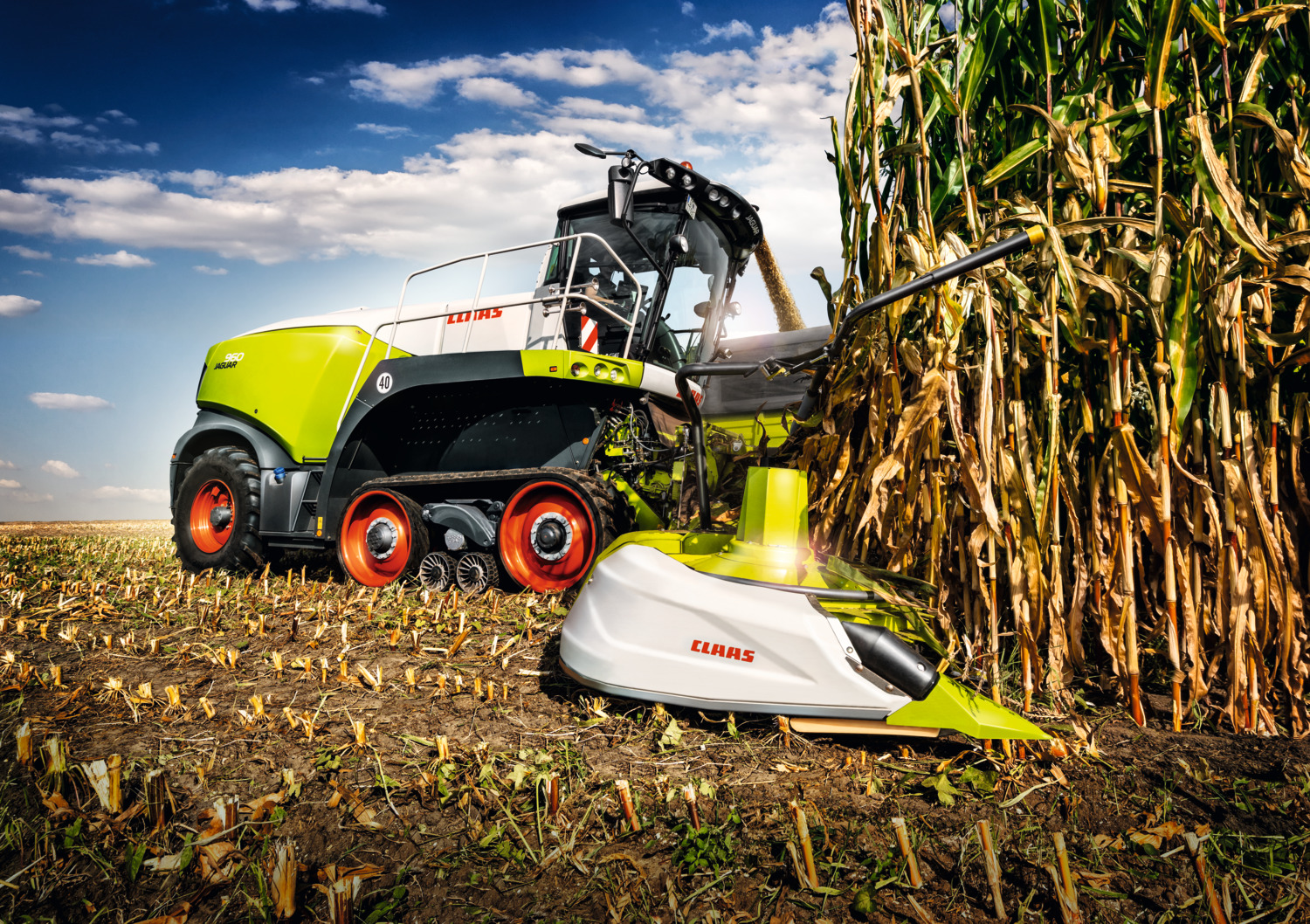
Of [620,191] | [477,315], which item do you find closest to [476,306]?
[477,315]

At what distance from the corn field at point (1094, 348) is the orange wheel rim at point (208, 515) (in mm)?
4858

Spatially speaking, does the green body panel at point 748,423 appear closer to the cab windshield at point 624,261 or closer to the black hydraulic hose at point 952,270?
the cab windshield at point 624,261

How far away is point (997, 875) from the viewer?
4.56ft

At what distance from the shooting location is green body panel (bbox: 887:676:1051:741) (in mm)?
1930

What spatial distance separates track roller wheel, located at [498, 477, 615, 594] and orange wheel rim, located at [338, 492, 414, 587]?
75 centimetres

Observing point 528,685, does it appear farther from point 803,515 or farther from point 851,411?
point 851,411

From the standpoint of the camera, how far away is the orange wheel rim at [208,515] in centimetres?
560

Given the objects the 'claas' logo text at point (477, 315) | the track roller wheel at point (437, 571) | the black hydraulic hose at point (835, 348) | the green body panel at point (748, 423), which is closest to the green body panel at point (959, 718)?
the black hydraulic hose at point (835, 348)

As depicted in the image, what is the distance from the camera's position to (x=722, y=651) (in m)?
2.10

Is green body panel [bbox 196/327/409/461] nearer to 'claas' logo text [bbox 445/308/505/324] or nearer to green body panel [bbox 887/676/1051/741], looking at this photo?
'claas' logo text [bbox 445/308/505/324]

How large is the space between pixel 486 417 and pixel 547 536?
1.06 meters

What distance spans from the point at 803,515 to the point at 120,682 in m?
2.54

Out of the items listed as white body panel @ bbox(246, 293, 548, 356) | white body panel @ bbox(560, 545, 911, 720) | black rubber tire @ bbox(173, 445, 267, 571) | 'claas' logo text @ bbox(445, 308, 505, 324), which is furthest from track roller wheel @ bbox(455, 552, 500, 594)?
white body panel @ bbox(560, 545, 911, 720)

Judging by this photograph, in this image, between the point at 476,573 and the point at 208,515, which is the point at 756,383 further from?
the point at 208,515
